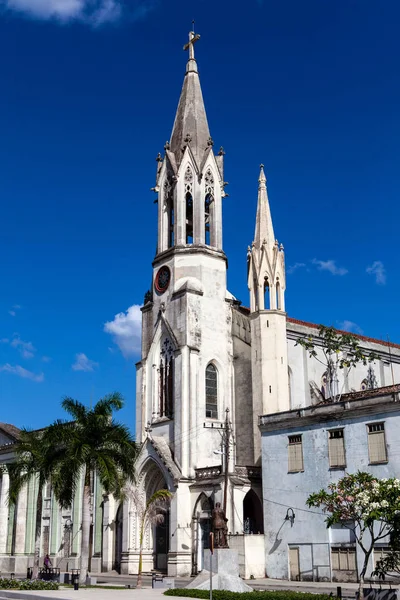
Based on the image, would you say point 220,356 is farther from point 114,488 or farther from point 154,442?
point 114,488

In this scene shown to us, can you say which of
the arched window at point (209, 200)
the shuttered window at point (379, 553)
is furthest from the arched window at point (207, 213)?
the shuttered window at point (379, 553)

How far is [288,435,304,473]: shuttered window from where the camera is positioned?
40.0 metres

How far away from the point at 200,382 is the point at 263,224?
41.3 ft

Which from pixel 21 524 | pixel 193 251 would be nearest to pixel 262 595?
pixel 193 251

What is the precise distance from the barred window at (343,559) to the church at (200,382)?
13.9 ft

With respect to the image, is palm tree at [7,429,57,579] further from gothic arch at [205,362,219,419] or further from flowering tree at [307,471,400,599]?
flowering tree at [307,471,400,599]

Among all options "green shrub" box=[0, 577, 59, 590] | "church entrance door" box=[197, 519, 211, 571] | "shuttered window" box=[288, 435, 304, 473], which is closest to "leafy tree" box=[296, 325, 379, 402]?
"shuttered window" box=[288, 435, 304, 473]

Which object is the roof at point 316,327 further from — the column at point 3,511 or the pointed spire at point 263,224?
the column at point 3,511

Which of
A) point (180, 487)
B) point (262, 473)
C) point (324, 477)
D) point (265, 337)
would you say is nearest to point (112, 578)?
point (180, 487)

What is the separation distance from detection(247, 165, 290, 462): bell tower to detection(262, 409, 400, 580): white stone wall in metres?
6.20

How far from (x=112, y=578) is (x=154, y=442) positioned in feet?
28.0

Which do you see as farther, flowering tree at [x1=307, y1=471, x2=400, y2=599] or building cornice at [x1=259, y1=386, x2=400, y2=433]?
building cornice at [x1=259, y1=386, x2=400, y2=433]

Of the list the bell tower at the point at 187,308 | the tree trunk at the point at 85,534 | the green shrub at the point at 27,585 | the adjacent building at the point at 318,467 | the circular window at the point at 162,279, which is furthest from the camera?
the circular window at the point at 162,279

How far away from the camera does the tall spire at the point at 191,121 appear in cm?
5684
